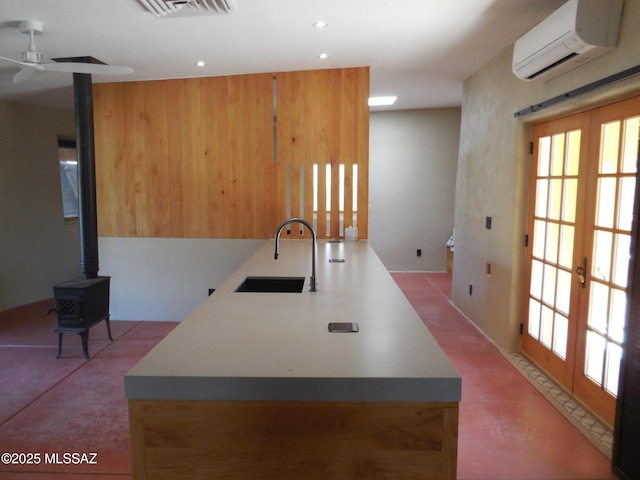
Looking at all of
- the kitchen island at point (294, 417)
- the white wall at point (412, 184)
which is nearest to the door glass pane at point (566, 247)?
the kitchen island at point (294, 417)

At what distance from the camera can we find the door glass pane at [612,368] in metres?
2.51

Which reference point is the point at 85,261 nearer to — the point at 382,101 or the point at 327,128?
the point at 327,128

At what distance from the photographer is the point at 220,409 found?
1.22m

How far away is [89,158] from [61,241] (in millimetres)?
2902

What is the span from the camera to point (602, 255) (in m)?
2.68

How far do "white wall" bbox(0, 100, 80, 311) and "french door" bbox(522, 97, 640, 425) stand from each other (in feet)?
20.4

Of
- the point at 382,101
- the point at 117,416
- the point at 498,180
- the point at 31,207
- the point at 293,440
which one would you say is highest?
Answer: the point at 382,101

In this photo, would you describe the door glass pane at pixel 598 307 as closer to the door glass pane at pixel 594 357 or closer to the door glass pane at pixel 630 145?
the door glass pane at pixel 594 357

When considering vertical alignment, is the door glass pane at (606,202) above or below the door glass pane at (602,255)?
above

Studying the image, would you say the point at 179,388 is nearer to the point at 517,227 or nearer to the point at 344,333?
the point at 344,333

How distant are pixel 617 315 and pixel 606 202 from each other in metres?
0.70

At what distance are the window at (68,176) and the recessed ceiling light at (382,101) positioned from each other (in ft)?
15.3

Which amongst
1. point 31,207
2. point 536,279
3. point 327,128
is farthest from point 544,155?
point 31,207

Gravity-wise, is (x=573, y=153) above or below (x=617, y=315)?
above
